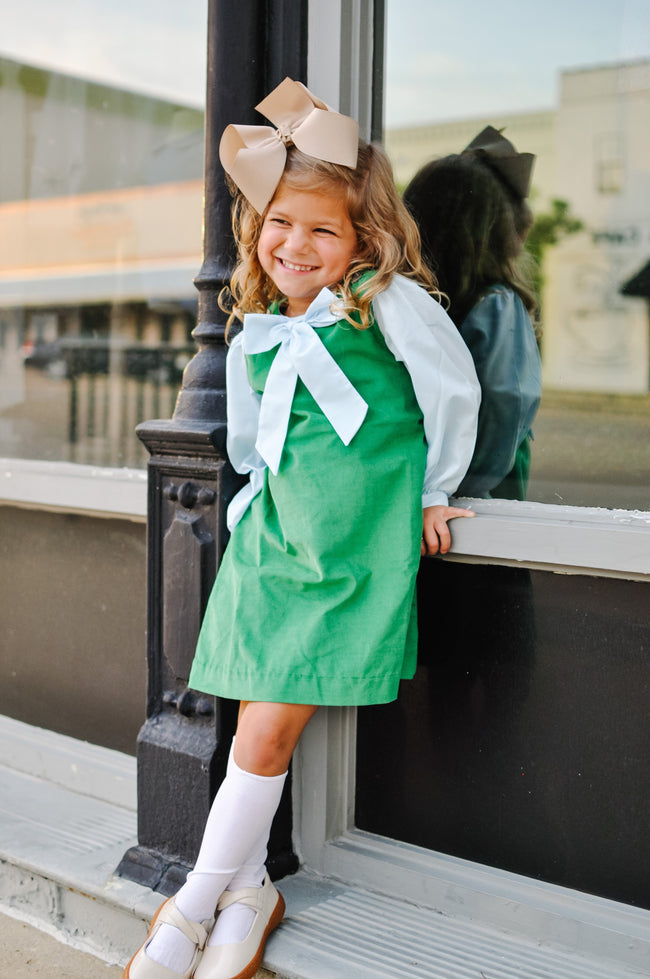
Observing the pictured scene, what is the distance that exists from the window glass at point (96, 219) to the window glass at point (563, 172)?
922 mm

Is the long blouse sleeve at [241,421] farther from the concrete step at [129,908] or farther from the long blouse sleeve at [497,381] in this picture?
the concrete step at [129,908]

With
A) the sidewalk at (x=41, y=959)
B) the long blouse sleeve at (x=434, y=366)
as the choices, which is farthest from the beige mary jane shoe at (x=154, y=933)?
the long blouse sleeve at (x=434, y=366)

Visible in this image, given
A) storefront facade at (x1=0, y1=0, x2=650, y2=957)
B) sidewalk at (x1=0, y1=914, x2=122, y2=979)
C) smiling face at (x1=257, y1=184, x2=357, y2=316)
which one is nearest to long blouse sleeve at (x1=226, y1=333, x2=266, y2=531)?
smiling face at (x1=257, y1=184, x2=357, y2=316)

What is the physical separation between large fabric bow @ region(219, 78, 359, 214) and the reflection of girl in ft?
1.39

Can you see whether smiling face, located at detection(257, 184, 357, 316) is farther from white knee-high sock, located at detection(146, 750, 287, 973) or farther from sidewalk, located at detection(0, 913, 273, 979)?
sidewalk, located at detection(0, 913, 273, 979)

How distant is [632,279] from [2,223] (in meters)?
2.13

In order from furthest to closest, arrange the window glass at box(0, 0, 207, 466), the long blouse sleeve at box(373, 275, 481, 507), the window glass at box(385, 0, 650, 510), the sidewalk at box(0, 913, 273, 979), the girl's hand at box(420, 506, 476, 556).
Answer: the window glass at box(0, 0, 207, 466), the window glass at box(385, 0, 650, 510), the sidewalk at box(0, 913, 273, 979), the girl's hand at box(420, 506, 476, 556), the long blouse sleeve at box(373, 275, 481, 507)

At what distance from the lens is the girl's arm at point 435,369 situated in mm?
1692

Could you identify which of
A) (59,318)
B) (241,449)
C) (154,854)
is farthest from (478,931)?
(59,318)

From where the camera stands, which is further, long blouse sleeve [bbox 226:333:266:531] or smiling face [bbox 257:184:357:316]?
long blouse sleeve [bbox 226:333:266:531]

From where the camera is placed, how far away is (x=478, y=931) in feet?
6.16

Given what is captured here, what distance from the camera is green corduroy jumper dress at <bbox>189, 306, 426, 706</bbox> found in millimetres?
1697

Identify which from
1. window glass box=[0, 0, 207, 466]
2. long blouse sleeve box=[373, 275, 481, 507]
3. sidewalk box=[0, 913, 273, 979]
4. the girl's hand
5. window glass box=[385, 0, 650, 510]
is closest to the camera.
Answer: long blouse sleeve box=[373, 275, 481, 507]

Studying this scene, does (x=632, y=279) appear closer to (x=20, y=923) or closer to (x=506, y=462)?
(x=506, y=462)
